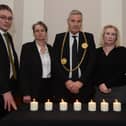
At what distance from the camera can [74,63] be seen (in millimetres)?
3592

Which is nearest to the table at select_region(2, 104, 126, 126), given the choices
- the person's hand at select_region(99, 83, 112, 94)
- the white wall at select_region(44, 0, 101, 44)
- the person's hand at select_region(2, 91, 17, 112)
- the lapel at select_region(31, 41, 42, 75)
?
the person's hand at select_region(2, 91, 17, 112)

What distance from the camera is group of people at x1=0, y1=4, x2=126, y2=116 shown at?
350cm

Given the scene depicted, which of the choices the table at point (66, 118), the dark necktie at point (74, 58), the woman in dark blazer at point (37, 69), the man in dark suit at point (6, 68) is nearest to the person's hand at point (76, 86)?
the dark necktie at point (74, 58)

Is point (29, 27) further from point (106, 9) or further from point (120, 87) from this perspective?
point (120, 87)

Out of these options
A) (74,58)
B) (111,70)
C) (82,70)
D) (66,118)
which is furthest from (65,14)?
(66,118)

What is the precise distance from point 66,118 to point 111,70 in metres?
1.49

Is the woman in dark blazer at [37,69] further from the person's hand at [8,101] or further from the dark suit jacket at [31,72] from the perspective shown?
the person's hand at [8,101]

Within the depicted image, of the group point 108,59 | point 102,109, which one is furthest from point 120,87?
point 102,109

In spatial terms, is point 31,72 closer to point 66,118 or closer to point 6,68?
point 6,68

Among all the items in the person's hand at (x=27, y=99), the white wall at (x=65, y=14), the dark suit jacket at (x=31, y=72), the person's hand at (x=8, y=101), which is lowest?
the person's hand at (x=27, y=99)

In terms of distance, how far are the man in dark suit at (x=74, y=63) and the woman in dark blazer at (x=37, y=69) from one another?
125mm

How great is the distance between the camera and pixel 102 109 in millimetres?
2443

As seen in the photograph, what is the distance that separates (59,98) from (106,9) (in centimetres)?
170

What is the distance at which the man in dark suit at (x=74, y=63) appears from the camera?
3.55 metres
